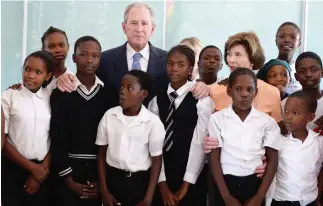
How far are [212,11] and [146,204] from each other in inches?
116

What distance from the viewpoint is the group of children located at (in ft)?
7.38

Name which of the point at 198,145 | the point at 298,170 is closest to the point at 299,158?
the point at 298,170

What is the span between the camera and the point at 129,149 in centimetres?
231

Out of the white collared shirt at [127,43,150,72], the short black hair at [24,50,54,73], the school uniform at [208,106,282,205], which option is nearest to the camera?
the school uniform at [208,106,282,205]

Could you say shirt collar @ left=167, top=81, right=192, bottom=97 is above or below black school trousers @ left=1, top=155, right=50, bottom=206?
above

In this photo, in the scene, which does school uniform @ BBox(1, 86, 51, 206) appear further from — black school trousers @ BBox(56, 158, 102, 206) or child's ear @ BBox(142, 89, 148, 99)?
child's ear @ BBox(142, 89, 148, 99)

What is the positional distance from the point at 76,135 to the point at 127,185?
1.32 feet

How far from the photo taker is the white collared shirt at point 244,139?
221cm

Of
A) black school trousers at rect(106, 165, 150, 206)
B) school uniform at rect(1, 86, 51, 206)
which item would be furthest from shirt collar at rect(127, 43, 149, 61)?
black school trousers at rect(106, 165, 150, 206)

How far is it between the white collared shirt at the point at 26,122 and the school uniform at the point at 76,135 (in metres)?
0.06

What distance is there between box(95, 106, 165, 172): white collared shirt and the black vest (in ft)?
0.35

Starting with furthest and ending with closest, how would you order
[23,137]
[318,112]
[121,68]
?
1. [121,68]
2. [318,112]
3. [23,137]

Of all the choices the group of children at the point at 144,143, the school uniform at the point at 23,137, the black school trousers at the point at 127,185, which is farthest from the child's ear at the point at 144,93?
the school uniform at the point at 23,137

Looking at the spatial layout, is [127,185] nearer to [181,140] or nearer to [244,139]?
[181,140]
